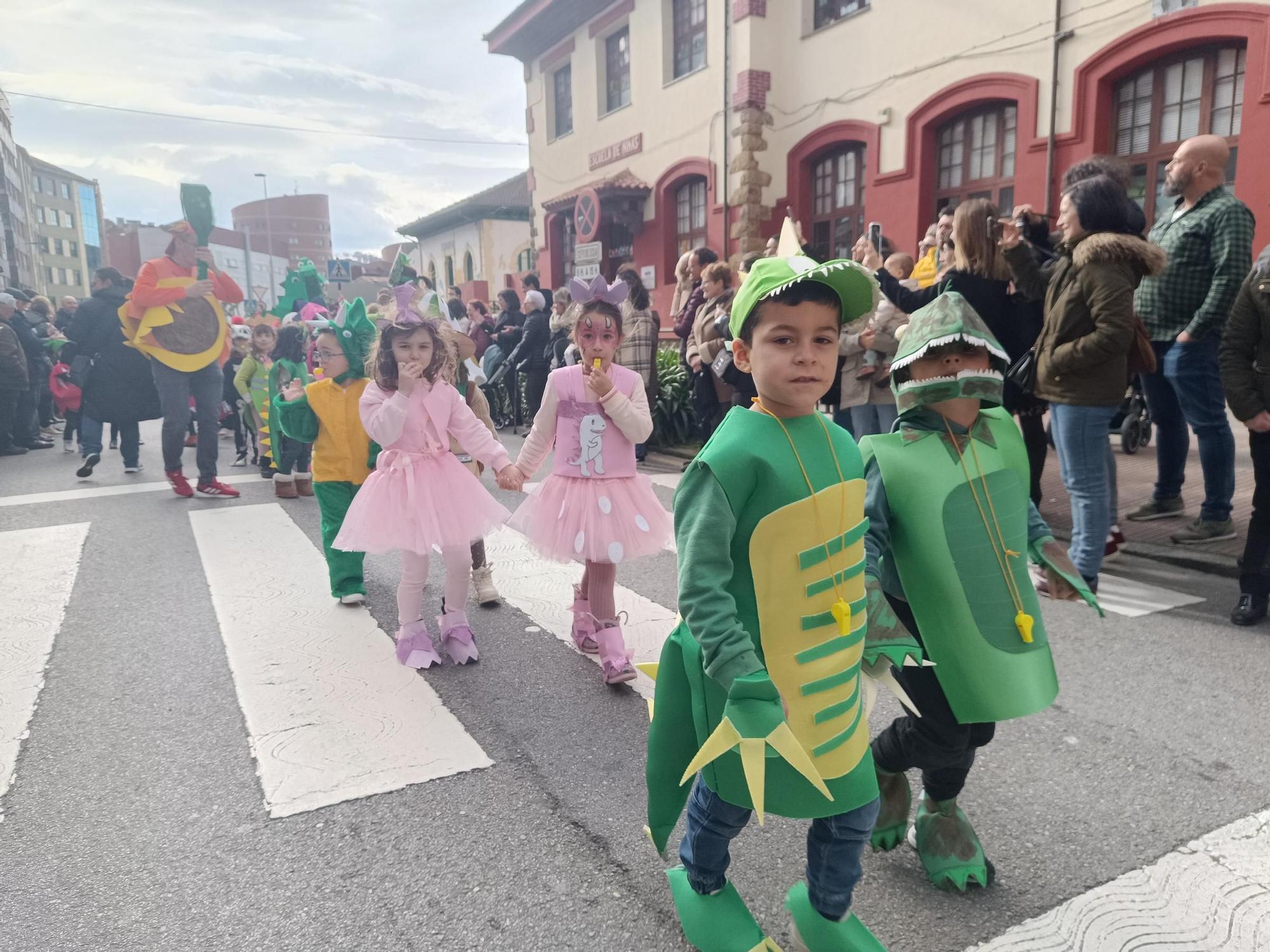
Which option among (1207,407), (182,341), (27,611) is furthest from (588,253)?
(27,611)

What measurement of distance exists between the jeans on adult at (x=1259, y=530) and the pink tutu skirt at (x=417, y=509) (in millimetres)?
3465

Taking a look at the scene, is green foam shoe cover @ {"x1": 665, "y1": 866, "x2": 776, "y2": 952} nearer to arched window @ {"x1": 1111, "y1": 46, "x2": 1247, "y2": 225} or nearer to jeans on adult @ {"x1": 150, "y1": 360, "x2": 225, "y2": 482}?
jeans on adult @ {"x1": 150, "y1": 360, "x2": 225, "y2": 482}

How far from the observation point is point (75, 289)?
89.0 m

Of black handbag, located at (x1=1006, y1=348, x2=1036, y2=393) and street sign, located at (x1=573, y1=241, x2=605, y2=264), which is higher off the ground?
street sign, located at (x1=573, y1=241, x2=605, y2=264)

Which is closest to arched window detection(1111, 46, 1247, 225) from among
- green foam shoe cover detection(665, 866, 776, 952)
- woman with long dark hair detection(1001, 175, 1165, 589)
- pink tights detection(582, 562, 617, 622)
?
woman with long dark hair detection(1001, 175, 1165, 589)

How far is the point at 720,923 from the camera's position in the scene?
6.72 feet

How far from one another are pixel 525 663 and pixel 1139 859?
2462mm

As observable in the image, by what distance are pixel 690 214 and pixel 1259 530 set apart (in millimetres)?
15174

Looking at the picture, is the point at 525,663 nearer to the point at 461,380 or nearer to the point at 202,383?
the point at 461,380

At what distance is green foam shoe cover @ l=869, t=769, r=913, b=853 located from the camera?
2.49m

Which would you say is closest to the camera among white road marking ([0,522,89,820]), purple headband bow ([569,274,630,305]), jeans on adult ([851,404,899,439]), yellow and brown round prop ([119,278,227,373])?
white road marking ([0,522,89,820])

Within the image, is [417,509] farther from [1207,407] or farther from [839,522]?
[1207,407]

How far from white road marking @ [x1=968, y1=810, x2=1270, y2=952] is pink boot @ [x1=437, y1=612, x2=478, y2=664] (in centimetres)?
251

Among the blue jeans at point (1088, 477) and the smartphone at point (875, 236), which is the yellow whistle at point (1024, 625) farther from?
the smartphone at point (875, 236)
